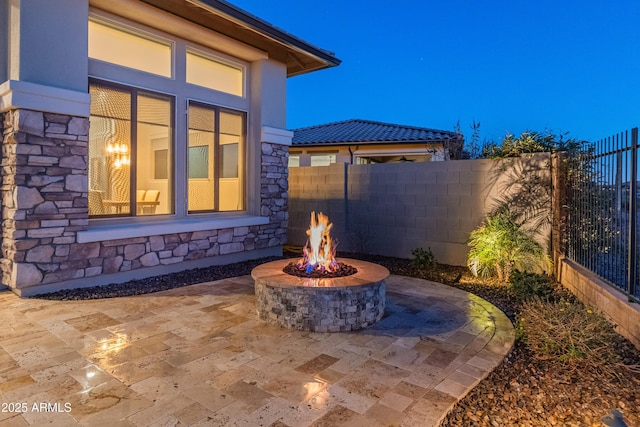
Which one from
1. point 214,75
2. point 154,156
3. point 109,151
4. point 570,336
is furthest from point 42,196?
point 570,336

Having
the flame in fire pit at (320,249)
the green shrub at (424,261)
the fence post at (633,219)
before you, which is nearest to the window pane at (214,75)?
the flame in fire pit at (320,249)

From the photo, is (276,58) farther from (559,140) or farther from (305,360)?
(305,360)

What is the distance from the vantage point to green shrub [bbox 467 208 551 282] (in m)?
6.36

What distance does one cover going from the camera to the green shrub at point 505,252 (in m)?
6.36

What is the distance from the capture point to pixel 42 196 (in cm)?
511

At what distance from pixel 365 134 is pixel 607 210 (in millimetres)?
10967

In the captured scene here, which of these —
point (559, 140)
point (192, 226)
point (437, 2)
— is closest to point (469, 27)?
point (437, 2)

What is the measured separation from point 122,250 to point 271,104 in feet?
13.6

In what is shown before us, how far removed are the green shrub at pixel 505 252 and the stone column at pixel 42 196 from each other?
6.16m

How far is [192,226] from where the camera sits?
266 inches

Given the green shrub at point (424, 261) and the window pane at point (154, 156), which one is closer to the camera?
the window pane at point (154, 156)

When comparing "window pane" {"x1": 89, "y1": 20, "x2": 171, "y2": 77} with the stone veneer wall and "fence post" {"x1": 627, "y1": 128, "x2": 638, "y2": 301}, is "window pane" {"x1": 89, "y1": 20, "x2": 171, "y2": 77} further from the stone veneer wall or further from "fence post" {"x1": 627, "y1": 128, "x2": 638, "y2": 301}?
"fence post" {"x1": 627, "y1": 128, "x2": 638, "y2": 301}

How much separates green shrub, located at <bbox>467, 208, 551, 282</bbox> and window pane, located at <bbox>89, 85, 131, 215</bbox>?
19.3 feet

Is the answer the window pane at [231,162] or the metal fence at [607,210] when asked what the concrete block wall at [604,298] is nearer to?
the metal fence at [607,210]
